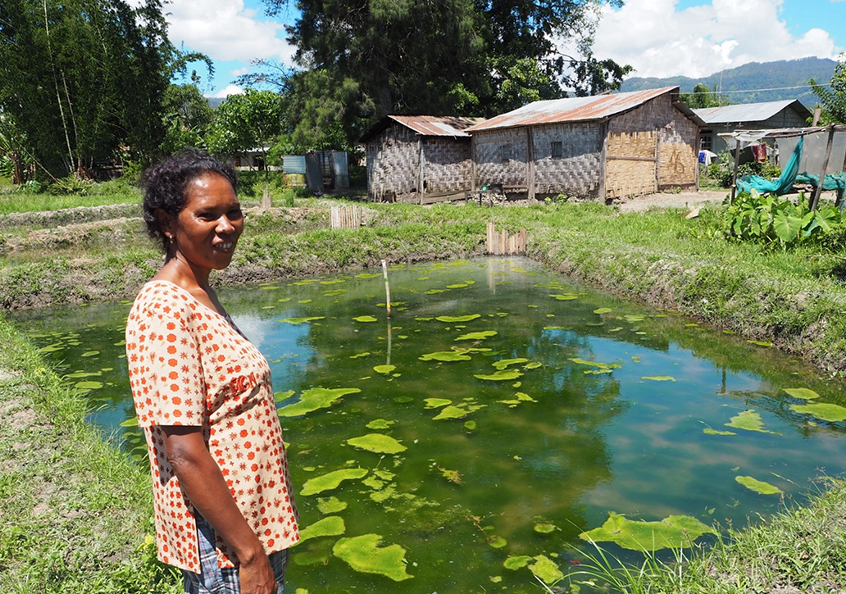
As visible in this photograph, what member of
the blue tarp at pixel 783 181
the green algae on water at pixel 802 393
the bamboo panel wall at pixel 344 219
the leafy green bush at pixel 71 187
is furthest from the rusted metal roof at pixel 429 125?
the green algae on water at pixel 802 393

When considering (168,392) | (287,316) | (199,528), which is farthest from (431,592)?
(287,316)

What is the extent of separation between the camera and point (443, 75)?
23.2 m

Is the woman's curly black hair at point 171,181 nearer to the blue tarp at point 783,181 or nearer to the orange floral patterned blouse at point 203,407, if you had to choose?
the orange floral patterned blouse at point 203,407

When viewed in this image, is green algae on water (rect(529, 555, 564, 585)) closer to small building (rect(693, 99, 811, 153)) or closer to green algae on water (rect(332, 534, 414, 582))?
green algae on water (rect(332, 534, 414, 582))

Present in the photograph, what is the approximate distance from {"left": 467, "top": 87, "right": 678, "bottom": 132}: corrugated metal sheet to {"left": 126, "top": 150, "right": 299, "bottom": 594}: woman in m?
15.9

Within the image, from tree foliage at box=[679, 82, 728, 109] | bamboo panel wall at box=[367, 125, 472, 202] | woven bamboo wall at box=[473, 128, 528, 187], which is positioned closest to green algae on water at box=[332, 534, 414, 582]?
woven bamboo wall at box=[473, 128, 528, 187]

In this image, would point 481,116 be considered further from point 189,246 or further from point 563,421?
point 189,246

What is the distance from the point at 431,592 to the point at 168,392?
2.10 metres

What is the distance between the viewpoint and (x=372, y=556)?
3.28 metres

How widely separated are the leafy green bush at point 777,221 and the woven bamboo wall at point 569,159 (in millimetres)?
6767

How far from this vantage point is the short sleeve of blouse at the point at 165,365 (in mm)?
1392

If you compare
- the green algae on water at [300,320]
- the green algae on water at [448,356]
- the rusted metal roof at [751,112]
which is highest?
the rusted metal roof at [751,112]

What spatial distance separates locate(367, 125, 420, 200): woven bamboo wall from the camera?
19797mm

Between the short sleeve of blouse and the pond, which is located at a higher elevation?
the short sleeve of blouse
